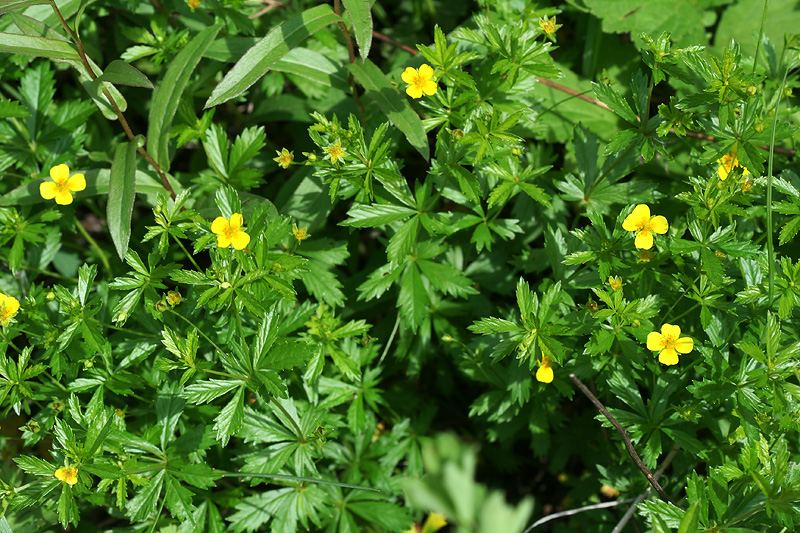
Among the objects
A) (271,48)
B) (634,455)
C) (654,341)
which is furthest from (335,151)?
(634,455)

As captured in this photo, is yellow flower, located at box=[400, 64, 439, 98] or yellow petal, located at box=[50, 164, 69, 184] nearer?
yellow flower, located at box=[400, 64, 439, 98]

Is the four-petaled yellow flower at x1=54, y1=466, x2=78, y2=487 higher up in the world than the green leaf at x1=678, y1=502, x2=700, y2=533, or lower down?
lower down

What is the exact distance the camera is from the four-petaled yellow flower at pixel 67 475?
2.08 meters

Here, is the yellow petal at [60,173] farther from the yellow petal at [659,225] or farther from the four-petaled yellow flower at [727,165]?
the four-petaled yellow flower at [727,165]

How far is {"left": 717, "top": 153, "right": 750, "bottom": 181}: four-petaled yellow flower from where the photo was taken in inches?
89.0

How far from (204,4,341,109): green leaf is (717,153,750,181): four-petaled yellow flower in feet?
5.50

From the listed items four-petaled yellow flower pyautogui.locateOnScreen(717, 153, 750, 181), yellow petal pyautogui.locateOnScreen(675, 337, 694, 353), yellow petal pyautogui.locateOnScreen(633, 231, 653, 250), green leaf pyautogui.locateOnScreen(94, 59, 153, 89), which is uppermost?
green leaf pyautogui.locateOnScreen(94, 59, 153, 89)

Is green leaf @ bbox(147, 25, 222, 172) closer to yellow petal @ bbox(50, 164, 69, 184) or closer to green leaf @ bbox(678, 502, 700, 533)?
yellow petal @ bbox(50, 164, 69, 184)

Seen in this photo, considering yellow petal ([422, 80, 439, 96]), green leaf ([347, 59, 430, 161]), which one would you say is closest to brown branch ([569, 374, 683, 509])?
green leaf ([347, 59, 430, 161])

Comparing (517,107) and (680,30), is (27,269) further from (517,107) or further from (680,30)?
(680,30)

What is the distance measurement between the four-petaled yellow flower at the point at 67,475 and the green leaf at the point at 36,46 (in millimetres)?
1516

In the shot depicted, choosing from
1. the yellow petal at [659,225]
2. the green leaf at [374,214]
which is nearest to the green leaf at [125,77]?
the green leaf at [374,214]

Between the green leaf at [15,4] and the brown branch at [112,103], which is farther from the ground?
the green leaf at [15,4]

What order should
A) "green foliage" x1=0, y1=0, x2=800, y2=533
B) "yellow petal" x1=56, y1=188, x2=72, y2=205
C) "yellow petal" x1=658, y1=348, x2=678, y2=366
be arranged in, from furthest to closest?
1. "yellow petal" x1=56, y1=188, x2=72, y2=205
2. "green foliage" x1=0, y1=0, x2=800, y2=533
3. "yellow petal" x1=658, y1=348, x2=678, y2=366
